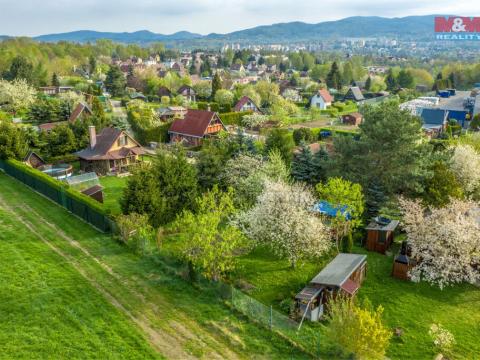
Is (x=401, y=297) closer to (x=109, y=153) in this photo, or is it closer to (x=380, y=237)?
(x=380, y=237)

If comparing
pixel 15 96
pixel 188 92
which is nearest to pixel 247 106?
pixel 188 92

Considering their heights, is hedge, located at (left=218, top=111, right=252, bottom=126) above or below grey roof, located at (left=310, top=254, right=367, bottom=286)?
above

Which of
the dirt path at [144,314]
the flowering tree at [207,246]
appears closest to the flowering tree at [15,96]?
the dirt path at [144,314]

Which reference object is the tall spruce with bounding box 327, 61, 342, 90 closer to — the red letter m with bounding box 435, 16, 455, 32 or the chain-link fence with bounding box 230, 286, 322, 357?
the red letter m with bounding box 435, 16, 455, 32

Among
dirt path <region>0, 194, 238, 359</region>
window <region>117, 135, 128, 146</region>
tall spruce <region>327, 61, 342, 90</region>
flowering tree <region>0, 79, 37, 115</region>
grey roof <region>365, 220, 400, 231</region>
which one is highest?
tall spruce <region>327, 61, 342, 90</region>

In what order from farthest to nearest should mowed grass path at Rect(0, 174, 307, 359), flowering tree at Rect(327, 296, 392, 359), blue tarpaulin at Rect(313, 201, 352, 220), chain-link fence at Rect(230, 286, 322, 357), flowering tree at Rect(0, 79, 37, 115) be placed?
flowering tree at Rect(0, 79, 37, 115) → blue tarpaulin at Rect(313, 201, 352, 220) → chain-link fence at Rect(230, 286, 322, 357) → mowed grass path at Rect(0, 174, 307, 359) → flowering tree at Rect(327, 296, 392, 359)

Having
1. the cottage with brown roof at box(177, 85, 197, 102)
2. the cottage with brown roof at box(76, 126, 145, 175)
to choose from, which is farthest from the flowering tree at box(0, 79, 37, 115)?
the cottage with brown roof at box(76, 126, 145, 175)
